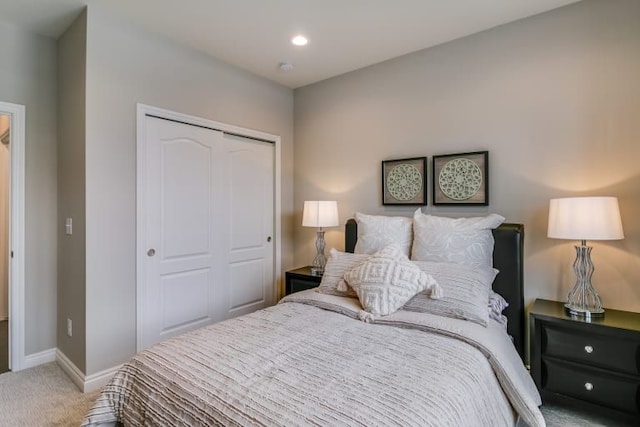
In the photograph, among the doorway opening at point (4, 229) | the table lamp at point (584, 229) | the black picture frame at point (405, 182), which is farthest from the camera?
the doorway opening at point (4, 229)

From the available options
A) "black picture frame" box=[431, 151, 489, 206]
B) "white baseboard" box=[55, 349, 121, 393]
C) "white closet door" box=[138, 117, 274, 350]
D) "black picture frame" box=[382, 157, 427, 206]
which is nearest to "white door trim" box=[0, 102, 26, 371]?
"white baseboard" box=[55, 349, 121, 393]

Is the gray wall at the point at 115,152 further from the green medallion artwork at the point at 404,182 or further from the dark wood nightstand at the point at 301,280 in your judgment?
the green medallion artwork at the point at 404,182

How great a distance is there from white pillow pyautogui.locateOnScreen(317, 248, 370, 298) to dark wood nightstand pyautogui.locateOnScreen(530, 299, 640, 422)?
3.74 ft

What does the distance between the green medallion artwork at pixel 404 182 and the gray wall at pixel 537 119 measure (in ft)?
0.44

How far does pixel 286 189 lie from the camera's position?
3904mm

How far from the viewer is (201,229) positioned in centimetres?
307

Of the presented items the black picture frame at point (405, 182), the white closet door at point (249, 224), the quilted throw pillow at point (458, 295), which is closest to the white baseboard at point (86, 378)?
the white closet door at point (249, 224)

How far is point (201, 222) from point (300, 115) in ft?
5.56

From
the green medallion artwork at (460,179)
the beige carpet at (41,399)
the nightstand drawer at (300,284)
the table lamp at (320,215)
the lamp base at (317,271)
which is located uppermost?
the green medallion artwork at (460,179)

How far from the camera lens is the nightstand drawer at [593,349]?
5.94 feet

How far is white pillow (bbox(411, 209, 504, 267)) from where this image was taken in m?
2.29

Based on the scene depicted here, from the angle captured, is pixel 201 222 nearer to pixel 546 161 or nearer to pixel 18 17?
pixel 18 17

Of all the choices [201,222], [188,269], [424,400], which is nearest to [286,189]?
[201,222]

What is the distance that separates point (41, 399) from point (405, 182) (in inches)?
125
